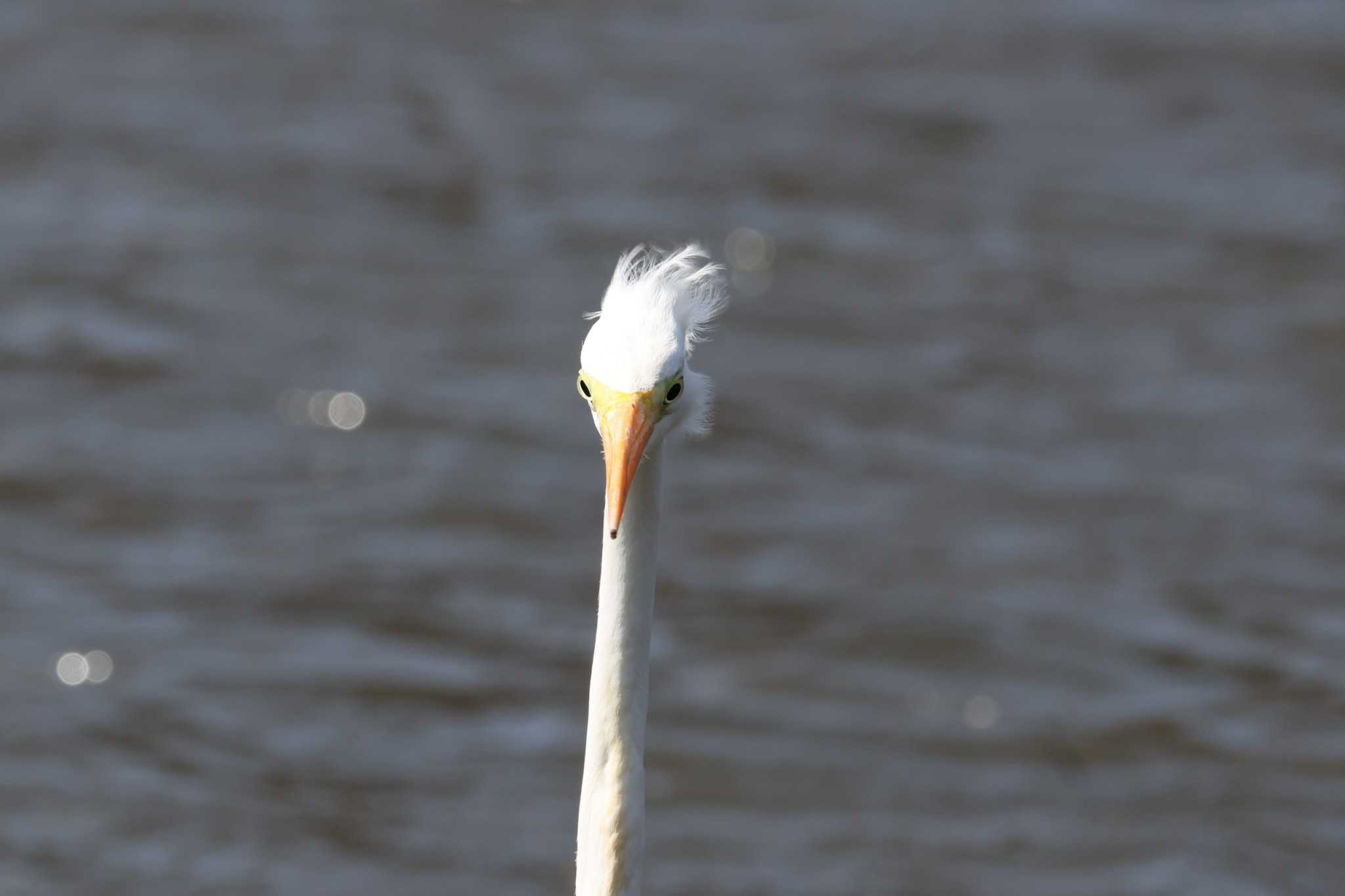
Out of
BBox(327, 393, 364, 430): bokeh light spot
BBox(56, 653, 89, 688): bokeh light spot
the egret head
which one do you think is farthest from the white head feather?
BBox(327, 393, 364, 430): bokeh light spot

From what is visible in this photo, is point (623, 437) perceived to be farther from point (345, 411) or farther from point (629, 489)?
point (345, 411)

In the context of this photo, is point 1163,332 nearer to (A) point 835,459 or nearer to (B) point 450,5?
(A) point 835,459

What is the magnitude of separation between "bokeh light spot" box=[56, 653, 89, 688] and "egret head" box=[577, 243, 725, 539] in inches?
246

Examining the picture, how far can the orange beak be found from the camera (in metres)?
4.86

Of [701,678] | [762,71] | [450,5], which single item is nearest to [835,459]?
[701,678]

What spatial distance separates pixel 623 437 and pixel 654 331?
11.7 inches

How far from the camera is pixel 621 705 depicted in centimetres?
540

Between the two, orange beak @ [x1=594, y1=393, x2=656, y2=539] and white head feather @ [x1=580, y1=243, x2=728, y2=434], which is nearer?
orange beak @ [x1=594, y1=393, x2=656, y2=539]

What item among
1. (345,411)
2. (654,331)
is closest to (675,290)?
(654,331)

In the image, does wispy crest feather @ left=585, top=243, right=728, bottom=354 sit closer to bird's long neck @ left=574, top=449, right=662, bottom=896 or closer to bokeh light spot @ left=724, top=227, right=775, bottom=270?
bird's long neck @ left=574, top=449, right=662, bottom=896

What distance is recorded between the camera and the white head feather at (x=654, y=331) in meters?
4.98

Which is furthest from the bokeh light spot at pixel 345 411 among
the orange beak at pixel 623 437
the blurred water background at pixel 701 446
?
the orange beak at pixel 623 437

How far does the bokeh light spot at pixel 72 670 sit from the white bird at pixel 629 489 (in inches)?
228

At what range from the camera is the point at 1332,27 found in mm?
17516
